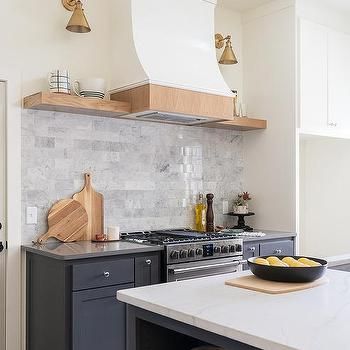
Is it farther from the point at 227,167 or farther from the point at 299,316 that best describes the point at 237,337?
the point at 227,167

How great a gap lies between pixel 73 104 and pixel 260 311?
2.09m

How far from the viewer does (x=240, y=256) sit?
356 cm

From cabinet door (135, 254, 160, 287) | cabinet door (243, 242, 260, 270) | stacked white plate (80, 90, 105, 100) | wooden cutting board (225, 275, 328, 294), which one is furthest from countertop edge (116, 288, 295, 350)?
cabinet door (243, 242, 260, 270)

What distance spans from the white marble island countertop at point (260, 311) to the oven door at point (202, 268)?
113cm

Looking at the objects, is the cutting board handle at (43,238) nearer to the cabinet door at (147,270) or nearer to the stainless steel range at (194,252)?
the stainless steel range at (194,252)

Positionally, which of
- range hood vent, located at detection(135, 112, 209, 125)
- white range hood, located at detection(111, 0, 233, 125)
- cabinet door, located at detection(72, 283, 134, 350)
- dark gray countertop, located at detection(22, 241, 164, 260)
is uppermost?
white range hood, located at detection(111, 0, 233, 125)

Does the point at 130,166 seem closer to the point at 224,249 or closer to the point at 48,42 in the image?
the point at 224,249

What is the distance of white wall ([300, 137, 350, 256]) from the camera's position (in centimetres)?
489

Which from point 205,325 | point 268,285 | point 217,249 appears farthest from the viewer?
point 217,249

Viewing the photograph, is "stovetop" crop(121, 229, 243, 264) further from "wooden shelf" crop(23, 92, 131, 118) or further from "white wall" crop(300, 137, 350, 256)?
"white wall" crop(300, 137, 350, 256)

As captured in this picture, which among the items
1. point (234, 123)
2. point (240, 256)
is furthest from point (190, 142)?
point (240, 256)

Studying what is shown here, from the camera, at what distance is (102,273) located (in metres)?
2.86

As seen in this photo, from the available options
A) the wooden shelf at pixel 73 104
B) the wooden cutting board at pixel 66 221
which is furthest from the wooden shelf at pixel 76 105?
the wooden cutting board at pixel 66 221

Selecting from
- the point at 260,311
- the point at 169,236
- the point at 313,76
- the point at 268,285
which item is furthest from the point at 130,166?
the point at 260,311
